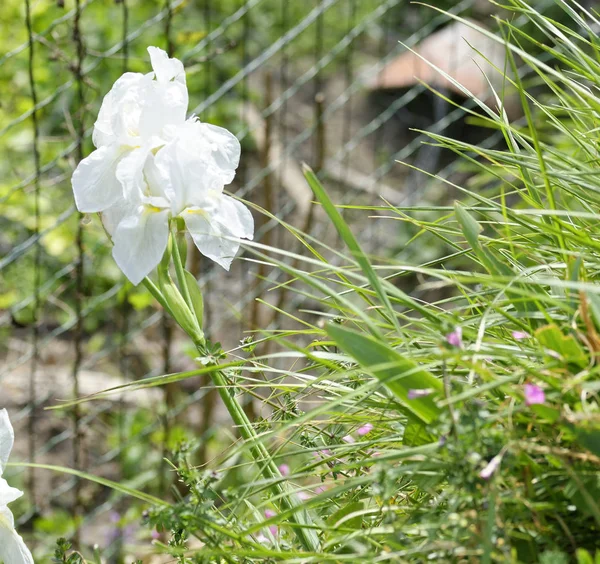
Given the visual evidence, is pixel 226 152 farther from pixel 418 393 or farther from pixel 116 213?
pixel 418 393

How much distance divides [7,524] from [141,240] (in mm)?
288

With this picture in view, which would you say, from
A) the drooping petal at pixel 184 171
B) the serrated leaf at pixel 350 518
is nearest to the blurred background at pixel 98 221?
the drooping petal at pixel 184 171

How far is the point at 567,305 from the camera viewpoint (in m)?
0.73

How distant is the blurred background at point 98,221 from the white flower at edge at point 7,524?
1118mm

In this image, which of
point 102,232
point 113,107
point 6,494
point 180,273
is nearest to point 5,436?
point 6,494

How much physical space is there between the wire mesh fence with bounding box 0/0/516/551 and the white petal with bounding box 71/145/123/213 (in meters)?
1.14

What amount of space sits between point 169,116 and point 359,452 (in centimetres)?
37

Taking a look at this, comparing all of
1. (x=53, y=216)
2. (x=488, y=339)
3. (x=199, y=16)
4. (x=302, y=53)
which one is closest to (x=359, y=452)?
(x=488, y=339)

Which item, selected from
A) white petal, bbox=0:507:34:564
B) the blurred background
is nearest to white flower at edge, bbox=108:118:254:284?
white petal, bbox=0:507:34:564

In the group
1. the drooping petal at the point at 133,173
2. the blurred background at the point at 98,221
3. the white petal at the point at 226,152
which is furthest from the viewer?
the blurred background at the point at 98,221

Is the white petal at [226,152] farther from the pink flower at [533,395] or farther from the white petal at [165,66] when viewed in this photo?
the pink flower at [533,395]

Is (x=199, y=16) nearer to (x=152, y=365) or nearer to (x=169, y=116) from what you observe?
(x=152, y=365)

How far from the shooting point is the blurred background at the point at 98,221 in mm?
2176

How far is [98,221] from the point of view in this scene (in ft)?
8.09
